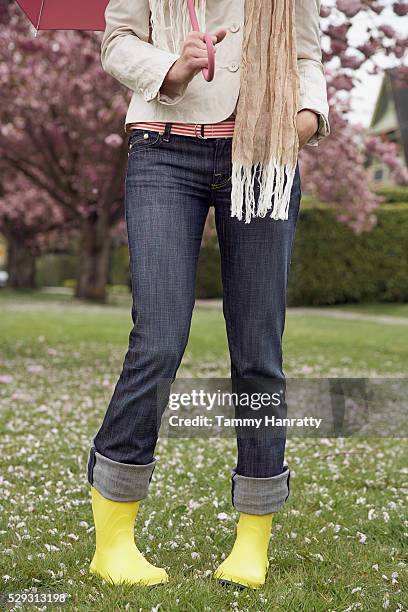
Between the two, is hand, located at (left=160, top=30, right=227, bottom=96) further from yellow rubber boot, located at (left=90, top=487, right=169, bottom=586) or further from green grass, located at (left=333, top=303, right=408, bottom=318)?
green grass, located at (left=333, top=303, right=408, bottom=318)

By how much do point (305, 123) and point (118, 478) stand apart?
104 centimetres

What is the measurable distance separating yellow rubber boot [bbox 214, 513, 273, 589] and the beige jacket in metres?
1.07

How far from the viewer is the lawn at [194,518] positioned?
207 cm

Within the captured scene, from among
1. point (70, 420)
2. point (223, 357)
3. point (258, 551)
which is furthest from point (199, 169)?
point (223, 357)

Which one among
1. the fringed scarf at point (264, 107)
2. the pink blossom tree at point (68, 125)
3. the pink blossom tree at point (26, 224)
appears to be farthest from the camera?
the pink blossom tree at point (26, 224)

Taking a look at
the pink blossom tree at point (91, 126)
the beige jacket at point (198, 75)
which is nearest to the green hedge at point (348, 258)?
the pink blossom tree at point (91, 126)

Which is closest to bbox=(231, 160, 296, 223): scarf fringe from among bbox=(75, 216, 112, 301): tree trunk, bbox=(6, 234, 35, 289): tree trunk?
bbox=(75, 216, 112, 301): tree trunk

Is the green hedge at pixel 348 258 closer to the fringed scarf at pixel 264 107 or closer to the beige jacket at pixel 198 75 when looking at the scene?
the beige jacket at pixel 198 75

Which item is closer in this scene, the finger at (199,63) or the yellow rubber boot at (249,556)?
the finger at (199,63)

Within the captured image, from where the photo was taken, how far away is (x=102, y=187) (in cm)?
1556

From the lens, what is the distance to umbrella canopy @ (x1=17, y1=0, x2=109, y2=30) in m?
2.49

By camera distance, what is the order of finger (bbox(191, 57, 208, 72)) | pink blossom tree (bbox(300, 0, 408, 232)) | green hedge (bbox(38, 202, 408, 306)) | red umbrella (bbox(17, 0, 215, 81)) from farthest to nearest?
green hedge (bbox(38, 202, 408, 306)), pink blossom tree (bbox(300, 0, 408, 232)), red umbrella (bbox(17, 0, 215, 81)), finger (bbox(191, 57, 208, 72))

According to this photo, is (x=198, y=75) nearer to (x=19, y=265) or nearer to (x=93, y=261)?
(x=93, y=261)

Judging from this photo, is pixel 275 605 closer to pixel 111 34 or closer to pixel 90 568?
pixel 90 568
